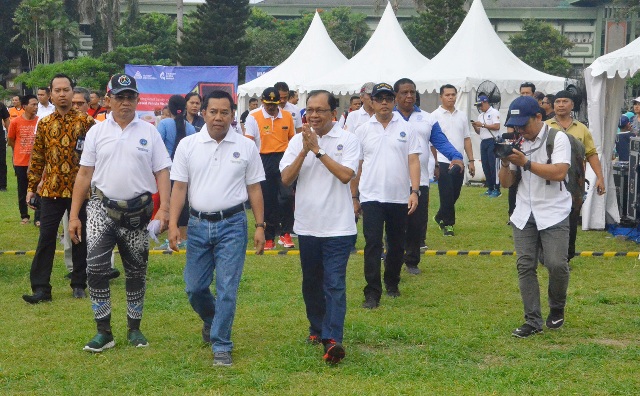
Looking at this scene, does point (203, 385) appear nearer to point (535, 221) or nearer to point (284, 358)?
point (284, 358)

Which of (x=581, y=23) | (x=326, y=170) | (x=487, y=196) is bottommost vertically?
(x=487, y=196)

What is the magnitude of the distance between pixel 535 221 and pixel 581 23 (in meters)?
Result: 111

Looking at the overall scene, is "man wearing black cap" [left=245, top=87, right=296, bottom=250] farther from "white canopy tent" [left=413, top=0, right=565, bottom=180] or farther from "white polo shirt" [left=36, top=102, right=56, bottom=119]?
"white canopy tent" [left=413, top=0, right=565, bottom=180]

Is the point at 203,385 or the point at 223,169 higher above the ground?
the point at 223,169

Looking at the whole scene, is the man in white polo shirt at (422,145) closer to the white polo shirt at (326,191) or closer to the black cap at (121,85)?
the white polo shirt at (326,191)

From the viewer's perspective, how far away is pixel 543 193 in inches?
305

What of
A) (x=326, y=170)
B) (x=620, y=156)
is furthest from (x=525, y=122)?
(x=620, y=156)

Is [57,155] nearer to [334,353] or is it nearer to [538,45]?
[334,353]

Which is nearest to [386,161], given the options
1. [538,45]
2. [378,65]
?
[378,65]

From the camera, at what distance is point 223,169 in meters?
6.89

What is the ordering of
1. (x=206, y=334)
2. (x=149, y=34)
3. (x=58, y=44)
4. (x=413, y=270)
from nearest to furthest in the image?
(x=206, y=334)
(x=413, y=270)
(x=58, y=44)
(x=149, y=34)

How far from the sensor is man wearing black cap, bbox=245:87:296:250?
42.0ft

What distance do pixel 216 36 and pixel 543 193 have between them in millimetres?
53198

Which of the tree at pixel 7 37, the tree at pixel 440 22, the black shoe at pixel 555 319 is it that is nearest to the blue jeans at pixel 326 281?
the black shoe at pixel 555 319
